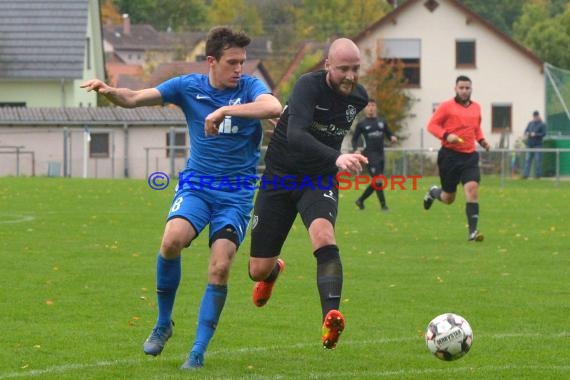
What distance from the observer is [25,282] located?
12.5 meters

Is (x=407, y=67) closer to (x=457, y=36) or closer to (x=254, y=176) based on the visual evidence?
(x=457, y=36)

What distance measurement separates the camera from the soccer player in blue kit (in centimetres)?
838

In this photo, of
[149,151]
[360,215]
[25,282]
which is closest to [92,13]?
[149,151]

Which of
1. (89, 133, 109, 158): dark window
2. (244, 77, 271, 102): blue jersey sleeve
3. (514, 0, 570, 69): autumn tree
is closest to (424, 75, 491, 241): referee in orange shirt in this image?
(244, 77, 271, 102): blue jersey sleeve

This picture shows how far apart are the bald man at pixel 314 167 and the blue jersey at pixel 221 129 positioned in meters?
0.22

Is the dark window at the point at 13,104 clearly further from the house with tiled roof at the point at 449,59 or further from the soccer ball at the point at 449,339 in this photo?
the soccer ball at the point at 449,339

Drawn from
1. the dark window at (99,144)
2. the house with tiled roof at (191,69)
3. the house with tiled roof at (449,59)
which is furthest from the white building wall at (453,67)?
the house with tiled roof at (191,69)

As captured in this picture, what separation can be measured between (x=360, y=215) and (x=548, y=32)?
71836 millimetres

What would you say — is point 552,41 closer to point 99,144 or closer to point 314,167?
point 99,144

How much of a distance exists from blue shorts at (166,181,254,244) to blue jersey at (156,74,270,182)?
12 centimetres

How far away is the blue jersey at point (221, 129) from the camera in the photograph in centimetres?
868

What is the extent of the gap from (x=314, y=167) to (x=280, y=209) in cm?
42

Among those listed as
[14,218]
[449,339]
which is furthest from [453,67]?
[449,339]

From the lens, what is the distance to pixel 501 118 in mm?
61062
